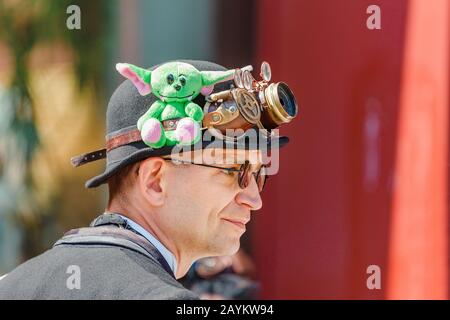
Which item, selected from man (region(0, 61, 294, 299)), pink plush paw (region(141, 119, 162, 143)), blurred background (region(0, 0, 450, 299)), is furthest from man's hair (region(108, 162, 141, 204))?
blurred background (region(0, 0, 450, 299))

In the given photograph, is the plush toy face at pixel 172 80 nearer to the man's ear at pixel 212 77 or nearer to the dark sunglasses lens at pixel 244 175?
the man's ear at pixel 212 77

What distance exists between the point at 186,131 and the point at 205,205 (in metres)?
0.22

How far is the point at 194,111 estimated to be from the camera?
255 centimetres

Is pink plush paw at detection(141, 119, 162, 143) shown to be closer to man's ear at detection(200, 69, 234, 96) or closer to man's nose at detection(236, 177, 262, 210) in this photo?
man's ear at detection(200, 69, 234, 96)

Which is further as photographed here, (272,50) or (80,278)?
(272,50)

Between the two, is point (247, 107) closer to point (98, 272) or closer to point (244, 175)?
point (244, 175)

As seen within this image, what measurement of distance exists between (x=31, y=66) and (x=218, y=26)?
55.1 inches

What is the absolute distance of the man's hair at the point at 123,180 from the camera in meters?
2.56

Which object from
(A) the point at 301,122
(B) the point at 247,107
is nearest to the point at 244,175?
(B) the point at 247,107

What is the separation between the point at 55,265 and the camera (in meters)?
2.25

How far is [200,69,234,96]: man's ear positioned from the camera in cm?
258

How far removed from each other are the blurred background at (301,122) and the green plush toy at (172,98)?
2121 millimetres
